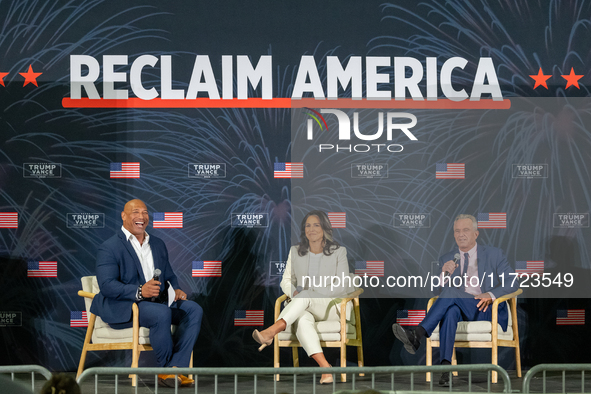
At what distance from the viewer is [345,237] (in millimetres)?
5863

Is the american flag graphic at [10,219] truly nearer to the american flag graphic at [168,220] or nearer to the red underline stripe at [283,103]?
the red underline stripe at [283,103]

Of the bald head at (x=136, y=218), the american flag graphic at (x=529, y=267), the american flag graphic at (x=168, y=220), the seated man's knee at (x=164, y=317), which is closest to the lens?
the seated man's knee at (x=164, y=317)

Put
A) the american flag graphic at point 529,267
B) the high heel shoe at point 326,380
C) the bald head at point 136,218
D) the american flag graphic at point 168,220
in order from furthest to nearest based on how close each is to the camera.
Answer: the american flag graphic at point 529,267, the american flag graphic at point 168,220, the bald head at point 136,218, the high heel shoe at point 326,380

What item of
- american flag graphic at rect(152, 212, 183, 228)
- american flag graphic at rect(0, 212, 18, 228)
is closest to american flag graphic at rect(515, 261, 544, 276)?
american flag graphic at rect(152, 212, 183, 228)

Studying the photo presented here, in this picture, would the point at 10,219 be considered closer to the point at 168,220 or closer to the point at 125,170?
the point at 125,170

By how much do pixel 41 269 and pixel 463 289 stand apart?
138 inches

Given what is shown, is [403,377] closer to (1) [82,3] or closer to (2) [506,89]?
(2) [506,89]

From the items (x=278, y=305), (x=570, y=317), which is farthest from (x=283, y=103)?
(x=570, y=317)

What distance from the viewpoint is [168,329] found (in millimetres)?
4840

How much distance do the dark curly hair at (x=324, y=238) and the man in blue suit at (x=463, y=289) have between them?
2.76ft

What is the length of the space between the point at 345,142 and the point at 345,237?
825mm

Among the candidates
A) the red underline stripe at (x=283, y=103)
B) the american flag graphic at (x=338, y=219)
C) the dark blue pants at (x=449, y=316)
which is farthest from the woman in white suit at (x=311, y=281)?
the red underline stripe at (x=283, y=103)

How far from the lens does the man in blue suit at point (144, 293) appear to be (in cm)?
485

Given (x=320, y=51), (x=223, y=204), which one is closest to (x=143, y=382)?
(x=223, y=204)
